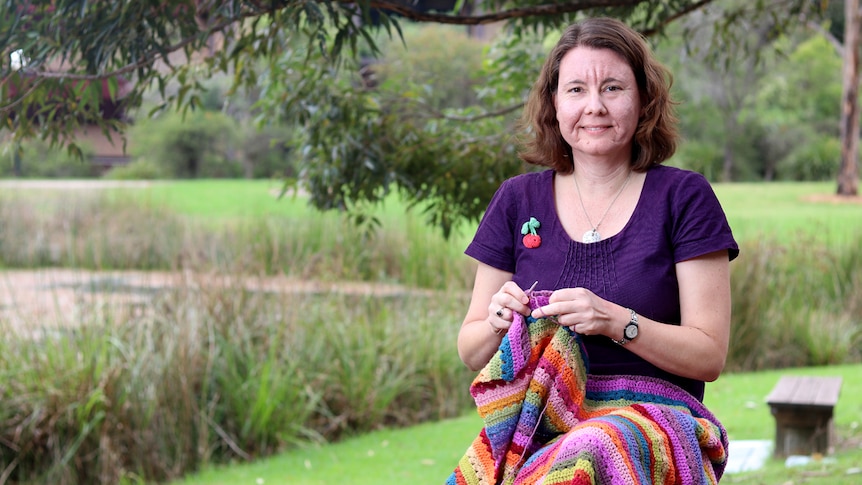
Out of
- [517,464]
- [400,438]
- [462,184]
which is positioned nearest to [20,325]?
[400,438]

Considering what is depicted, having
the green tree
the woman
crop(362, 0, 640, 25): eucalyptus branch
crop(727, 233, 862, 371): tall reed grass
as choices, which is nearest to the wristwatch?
the woman

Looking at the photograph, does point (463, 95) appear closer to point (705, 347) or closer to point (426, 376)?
point (426, 376)

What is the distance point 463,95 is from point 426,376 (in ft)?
36.7

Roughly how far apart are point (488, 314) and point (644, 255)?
35 cm

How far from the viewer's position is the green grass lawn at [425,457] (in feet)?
16.7

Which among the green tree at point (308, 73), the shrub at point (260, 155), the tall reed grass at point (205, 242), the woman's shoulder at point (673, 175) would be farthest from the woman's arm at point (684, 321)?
the shrub at point (260, 155)

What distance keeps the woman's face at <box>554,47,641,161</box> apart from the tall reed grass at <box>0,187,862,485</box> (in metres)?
4.35

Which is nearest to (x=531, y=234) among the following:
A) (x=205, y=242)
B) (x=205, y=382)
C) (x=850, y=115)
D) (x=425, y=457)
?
(x=425, y=457)

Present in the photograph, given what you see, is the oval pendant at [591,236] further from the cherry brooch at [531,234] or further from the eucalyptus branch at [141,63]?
the eucalyptus branch at [141,63]

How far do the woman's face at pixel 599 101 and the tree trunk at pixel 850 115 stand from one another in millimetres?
20910

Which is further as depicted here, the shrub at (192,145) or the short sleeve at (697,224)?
the shrub at (192,145)

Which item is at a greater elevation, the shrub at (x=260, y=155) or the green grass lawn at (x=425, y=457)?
the shrub at (x=260, y=155)

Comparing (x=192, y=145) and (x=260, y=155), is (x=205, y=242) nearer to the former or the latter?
(x=192, y=145)

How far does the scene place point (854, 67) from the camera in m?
21.2
